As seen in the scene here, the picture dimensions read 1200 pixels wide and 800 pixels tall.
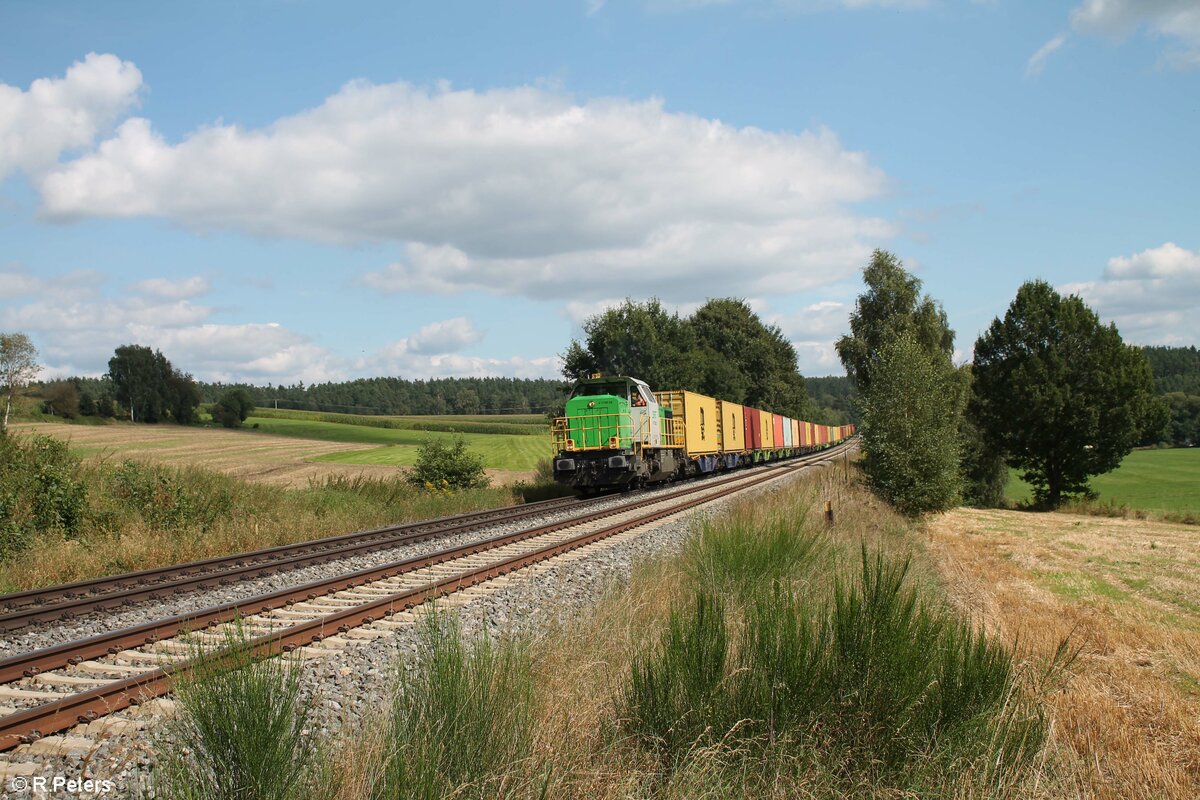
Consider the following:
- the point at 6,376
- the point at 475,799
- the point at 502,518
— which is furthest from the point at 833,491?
the point at 6,376

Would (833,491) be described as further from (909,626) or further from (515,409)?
(515,409)

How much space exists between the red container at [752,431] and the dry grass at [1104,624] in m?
10.4

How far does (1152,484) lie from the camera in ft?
200

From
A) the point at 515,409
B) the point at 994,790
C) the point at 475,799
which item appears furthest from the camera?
the point at 515,409

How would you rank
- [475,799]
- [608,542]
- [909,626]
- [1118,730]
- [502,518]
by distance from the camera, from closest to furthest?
1. [475,799]
2. [909,626]
3. [1118,730]
4. [608,542]
5. [502,518]

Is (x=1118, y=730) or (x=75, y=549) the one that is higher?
(x=75, y=549)

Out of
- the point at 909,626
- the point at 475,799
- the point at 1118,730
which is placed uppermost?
the point at 909,626

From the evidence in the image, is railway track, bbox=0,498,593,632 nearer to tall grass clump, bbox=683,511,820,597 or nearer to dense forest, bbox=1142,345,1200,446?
tall grass clump, bbox=683,511,820,597

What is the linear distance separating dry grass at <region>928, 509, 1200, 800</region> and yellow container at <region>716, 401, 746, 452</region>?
29.9ft

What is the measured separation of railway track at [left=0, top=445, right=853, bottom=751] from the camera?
5004 mm

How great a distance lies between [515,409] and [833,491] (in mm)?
96614

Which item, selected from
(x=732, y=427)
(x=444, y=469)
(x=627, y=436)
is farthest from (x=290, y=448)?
(x=627, y=436)

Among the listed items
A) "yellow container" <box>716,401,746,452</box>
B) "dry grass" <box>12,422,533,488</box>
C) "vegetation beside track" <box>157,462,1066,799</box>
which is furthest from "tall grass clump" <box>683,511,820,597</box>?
"yellow container" <box>716,401,746,452</box>

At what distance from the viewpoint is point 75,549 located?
12.1m
